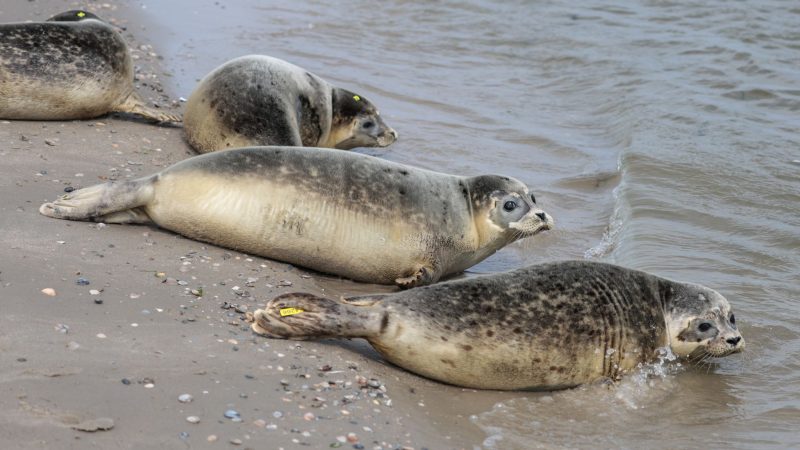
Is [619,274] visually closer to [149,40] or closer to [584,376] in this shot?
[584,376]

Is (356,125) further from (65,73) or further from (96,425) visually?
(96,425)

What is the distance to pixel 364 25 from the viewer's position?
12.4 metres

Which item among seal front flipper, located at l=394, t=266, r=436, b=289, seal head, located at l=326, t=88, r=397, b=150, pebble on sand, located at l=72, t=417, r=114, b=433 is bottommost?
seal front flipper, located at l=394, t=266, r=436, b=289

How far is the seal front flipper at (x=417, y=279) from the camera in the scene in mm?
5660

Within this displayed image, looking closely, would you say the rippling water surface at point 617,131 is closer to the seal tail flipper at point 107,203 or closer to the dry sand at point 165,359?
the dry sand at point 165,359

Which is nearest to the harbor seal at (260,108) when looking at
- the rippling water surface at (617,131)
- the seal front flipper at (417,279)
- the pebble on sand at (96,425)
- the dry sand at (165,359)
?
the rippling water surface at (617,131)

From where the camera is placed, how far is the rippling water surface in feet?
15.8

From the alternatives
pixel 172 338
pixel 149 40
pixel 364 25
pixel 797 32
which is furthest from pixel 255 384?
pixel 797 32

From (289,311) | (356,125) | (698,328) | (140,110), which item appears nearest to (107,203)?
(289,311)

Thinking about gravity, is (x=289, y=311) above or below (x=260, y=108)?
below

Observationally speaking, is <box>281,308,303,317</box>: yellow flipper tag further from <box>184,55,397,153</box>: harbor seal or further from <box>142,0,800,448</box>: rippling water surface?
<box>184,55,397,153</box>: harbor seal

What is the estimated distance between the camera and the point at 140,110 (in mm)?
7555

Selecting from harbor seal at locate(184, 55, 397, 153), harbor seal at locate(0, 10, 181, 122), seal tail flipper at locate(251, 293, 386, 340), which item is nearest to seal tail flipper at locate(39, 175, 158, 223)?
seal tail flipper at locate(251, 293, 386, 340)

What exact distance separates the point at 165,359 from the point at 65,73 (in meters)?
3.69
